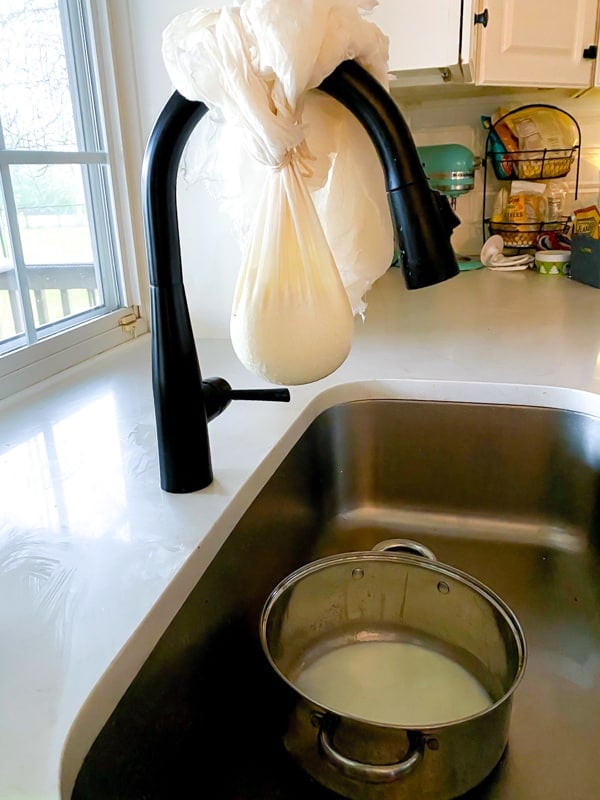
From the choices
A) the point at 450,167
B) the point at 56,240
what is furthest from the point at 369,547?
the point at 450,167

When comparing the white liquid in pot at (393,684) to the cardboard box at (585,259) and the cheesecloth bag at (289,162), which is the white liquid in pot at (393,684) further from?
the cardboard box at (585,259)

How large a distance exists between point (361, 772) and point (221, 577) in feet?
0.59

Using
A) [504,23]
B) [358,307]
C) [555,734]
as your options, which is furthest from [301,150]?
[504,23]

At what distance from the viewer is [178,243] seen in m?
0.50

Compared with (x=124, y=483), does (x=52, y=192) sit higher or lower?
higher

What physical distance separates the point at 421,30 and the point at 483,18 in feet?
0.54

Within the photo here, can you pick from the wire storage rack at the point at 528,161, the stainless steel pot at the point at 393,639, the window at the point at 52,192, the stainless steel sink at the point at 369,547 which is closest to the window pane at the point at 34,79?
the window at the point at 52,192

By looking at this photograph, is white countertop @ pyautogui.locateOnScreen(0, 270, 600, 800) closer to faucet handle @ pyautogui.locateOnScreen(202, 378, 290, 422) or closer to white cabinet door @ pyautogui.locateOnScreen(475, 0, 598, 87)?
faucet handle @ pyautogui.locateOnScreen(202, 378, 290, 422)

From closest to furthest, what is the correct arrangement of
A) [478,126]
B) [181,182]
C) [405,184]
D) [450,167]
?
1. [405,184]
2. [181,182]
3. [450,167]
4. [478,126]

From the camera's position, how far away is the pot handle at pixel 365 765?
0.46 meters

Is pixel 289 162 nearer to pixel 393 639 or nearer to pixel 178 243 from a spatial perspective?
pixel 178 243

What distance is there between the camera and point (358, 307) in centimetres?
60

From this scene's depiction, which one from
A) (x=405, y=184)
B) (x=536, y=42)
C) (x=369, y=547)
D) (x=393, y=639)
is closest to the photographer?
(x=405, y=184)

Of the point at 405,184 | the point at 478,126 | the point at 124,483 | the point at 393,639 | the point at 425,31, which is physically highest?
the point at 425,31
